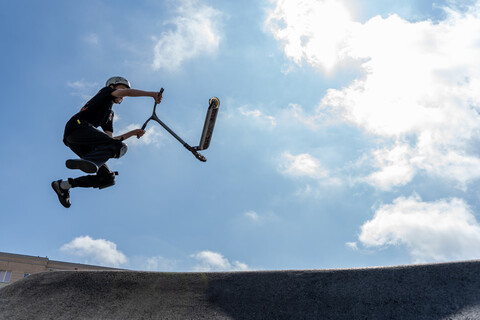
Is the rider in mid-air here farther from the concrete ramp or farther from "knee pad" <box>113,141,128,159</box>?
the concrete ramp

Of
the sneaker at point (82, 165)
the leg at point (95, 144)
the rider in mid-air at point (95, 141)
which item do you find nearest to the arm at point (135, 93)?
the rider in mid-air at point (95, 141)

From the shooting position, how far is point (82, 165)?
6.20m

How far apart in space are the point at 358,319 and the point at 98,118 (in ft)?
16.7

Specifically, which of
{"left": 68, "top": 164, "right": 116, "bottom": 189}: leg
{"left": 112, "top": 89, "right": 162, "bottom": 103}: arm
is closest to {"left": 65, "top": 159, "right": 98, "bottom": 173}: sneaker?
{"left": 68, "top": 164, "right": 116, "bottom": 189}: leg

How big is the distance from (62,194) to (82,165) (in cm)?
86

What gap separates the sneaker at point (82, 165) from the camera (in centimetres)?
618

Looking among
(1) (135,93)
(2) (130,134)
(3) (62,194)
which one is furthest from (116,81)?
(3) (62,194)

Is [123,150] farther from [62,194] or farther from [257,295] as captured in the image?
[257,295]

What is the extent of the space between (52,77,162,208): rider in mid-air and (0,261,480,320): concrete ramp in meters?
1.70

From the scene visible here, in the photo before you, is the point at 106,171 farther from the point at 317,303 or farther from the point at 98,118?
the point at 317,303

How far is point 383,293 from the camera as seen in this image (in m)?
5.67

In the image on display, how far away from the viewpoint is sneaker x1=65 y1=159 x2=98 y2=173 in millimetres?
6176

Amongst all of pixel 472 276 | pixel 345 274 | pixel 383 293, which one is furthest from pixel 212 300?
pixel 472 276

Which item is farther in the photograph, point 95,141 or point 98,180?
point 98,180
